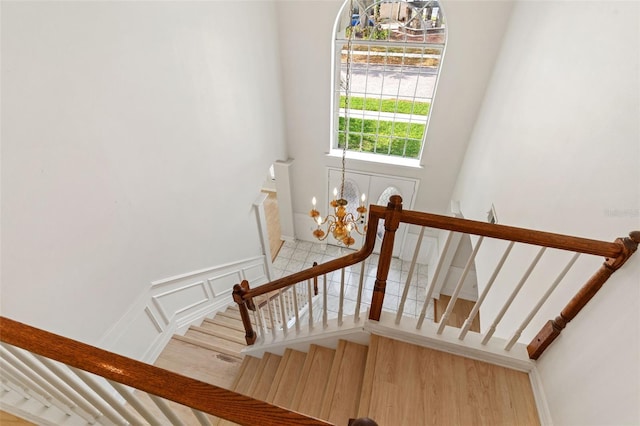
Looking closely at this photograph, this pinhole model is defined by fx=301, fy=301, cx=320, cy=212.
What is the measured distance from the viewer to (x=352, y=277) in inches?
216

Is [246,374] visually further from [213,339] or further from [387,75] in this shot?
[387,75]

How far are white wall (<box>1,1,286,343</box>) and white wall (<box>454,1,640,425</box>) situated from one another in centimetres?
268

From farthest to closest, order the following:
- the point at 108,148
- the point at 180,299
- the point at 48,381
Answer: the point at 180,299
the point at 108,148
the point at 48,381

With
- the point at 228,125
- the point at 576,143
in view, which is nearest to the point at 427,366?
the point at 576,143

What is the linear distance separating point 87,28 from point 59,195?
945 mm

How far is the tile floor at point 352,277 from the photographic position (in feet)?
16.8

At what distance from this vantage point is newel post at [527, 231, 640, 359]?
1141 millimetres

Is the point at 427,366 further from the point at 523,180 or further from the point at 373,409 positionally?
the point at 523,180

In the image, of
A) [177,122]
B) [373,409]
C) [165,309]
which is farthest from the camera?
[165,309]

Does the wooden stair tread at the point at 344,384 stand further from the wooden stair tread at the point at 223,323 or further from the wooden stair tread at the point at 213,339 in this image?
the wooden stair tread at the point at 223,323

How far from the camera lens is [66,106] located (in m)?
1.63

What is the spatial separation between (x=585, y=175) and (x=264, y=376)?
246 cm

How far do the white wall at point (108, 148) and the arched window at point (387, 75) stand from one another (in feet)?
5.70

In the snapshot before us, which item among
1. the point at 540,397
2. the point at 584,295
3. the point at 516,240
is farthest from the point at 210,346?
the point at 584,295
